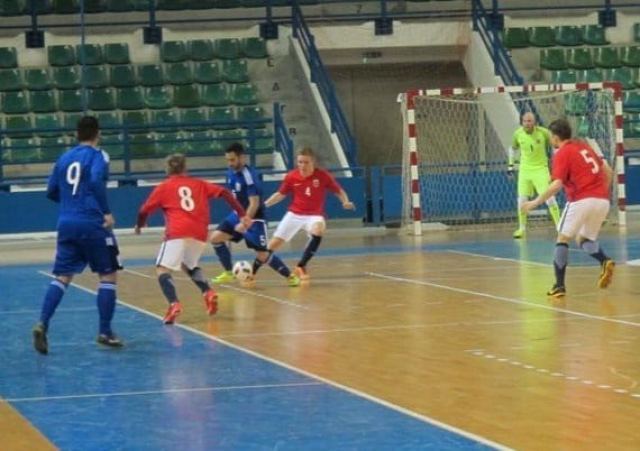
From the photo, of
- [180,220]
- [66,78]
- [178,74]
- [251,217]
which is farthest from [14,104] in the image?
[180,220]

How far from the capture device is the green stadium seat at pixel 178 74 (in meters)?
32.9

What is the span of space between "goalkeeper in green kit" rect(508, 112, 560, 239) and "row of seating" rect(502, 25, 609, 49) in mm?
9367

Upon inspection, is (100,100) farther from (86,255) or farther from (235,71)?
(86,255)

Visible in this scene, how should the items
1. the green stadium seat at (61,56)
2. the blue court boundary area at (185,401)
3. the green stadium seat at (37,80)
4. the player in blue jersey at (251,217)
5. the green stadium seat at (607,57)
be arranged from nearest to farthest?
1. the blue court boundary area at (185,401)
2. the player in blue jersey at (251,217)
3. the green stadium seat at (37,80)
4. the green stadium seat at (61,56)
5. the green stadium seat at (607,57)

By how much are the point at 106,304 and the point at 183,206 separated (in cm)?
189

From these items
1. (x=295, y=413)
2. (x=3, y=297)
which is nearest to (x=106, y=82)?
(x=3, y=297)

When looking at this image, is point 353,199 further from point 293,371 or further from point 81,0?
point 293,371

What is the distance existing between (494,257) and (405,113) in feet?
24.3

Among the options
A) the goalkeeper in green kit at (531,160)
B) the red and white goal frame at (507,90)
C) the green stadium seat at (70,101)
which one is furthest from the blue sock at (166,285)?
the green stadium seat at (70,101)

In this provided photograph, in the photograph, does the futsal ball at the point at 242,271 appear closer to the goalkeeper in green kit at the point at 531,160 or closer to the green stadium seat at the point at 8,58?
the goalkeeper in green kit at the point at 531,160

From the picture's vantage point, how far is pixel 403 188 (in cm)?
2920

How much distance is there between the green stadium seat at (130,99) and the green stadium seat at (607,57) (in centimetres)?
1019

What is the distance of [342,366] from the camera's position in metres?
11.1

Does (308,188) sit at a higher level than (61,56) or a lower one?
lower
